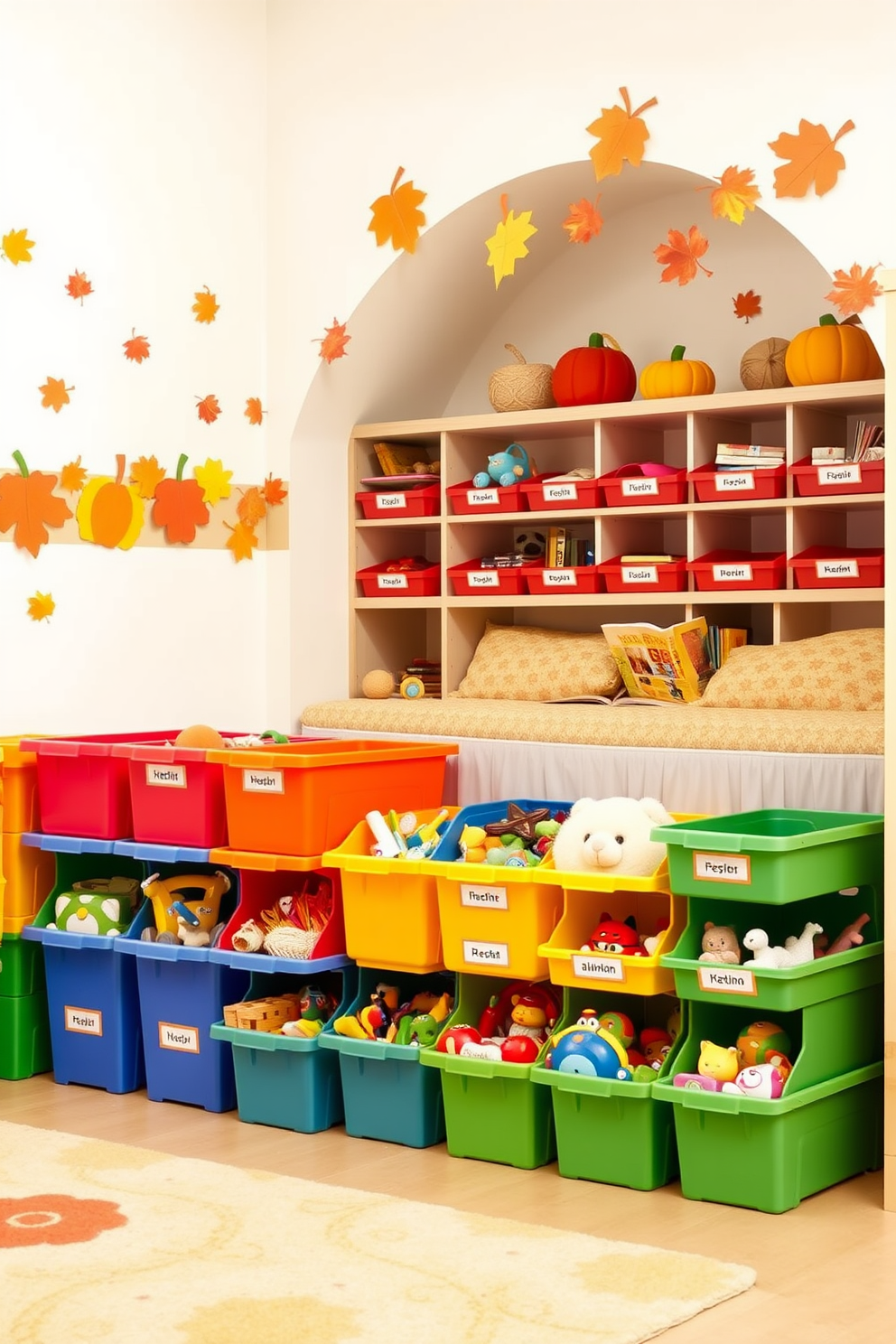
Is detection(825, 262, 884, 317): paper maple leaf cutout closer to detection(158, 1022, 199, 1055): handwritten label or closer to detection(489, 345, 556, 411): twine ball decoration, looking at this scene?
detection(489, 345, 556, 411): twine ball decoration

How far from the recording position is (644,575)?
5.00m

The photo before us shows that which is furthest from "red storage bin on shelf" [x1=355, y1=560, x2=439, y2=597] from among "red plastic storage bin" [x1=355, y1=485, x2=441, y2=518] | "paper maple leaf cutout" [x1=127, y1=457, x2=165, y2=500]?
"paper maple leaf cutout" [x1=127, y1=457, x2=165, y2=500]

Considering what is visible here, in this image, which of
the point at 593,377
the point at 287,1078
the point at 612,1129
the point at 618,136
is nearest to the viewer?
the point at 612,1129

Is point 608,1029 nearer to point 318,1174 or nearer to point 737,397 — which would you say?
point 318,1174

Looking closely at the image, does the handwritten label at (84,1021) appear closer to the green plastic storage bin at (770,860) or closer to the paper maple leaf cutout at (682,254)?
the green plastic storage bin at (770,860)

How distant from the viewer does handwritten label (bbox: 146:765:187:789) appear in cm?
425

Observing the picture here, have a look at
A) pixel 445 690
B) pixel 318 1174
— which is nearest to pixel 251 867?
pixel 318 1174

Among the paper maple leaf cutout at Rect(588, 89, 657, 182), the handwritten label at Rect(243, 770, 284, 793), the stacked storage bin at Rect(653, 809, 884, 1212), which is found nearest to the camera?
the stacked storage bin at Rect(653, 809, 884, 1212)

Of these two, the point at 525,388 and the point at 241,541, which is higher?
the point at 525,388

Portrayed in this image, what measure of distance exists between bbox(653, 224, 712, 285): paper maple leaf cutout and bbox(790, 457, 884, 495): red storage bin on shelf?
685 mm

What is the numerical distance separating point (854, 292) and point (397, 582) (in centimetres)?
194

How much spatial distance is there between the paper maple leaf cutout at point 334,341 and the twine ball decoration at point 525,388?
0.52 m

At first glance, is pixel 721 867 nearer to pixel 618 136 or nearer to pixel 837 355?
pixel 837 355

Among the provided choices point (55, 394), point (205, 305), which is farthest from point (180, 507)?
point (205, 305)
